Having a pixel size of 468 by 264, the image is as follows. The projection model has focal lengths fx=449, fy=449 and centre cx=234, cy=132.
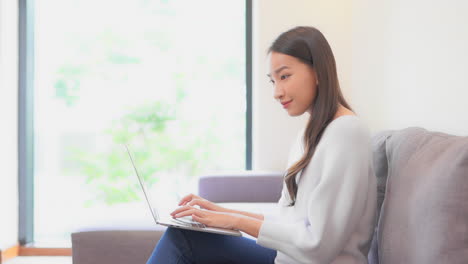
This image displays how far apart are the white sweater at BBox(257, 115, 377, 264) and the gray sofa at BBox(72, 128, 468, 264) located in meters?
0.08

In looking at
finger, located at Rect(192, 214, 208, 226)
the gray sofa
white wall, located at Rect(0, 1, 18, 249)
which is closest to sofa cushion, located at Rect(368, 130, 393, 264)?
the gray sofa

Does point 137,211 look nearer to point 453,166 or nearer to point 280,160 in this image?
point 280,160

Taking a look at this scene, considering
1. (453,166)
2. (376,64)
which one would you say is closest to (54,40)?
(376,64)

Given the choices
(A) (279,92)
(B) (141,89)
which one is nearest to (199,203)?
(A) (279,92)

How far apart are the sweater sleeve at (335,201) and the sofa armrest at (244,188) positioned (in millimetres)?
1433

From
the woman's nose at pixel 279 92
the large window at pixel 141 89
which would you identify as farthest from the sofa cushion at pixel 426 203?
the large window at pixel 141 89

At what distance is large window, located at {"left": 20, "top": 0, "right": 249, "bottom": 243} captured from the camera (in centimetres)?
320

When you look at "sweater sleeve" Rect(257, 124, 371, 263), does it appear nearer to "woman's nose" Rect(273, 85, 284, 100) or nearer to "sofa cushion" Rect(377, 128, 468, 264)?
"sofa cushion" Rect(377, 128, 468, 264)

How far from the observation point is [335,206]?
3.38 feet

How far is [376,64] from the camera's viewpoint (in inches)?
92.0

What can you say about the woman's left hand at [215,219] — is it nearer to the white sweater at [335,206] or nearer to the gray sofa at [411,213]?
the white sweater at [335,206]

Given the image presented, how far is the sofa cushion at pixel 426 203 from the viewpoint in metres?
0.88

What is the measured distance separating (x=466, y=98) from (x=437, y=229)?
56 centimetres

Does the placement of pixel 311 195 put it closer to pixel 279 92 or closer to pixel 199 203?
pixel 279 92
